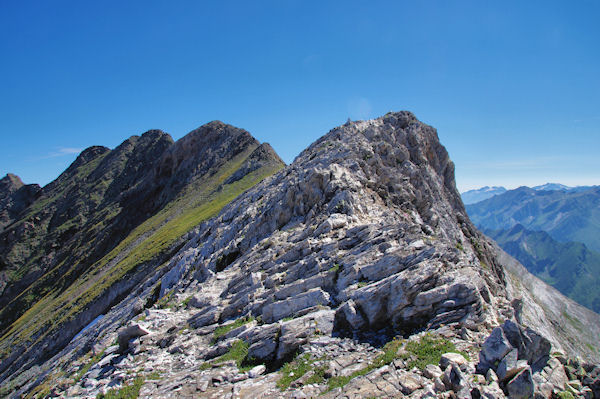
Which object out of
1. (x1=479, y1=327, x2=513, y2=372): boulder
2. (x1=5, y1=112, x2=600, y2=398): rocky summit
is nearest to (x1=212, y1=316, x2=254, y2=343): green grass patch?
(x1=5, y1=112, x2=600, y2=398): rocky summit

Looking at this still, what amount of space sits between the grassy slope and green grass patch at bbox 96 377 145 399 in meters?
42.0

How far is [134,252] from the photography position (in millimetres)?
66438

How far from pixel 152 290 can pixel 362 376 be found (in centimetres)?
2888

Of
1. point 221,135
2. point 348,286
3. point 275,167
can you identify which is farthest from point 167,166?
point 348,286

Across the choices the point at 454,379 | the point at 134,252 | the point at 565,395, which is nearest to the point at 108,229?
the point at 134,252

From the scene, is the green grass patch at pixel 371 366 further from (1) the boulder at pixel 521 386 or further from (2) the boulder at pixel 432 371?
(1) the boulder at pixel 521 386

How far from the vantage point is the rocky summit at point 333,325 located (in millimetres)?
10031

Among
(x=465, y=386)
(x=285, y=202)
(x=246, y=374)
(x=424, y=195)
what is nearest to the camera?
(x=465, y=386)

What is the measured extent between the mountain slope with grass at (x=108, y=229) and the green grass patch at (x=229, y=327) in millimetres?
35693

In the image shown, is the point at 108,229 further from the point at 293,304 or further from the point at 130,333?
the point at 293,304

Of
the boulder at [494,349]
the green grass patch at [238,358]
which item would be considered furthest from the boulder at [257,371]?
the boulder at [494,349]

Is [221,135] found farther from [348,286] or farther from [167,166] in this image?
[348,286]

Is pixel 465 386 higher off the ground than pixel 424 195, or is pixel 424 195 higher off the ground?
pixel 424 195

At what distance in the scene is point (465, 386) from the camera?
29.1 ft
